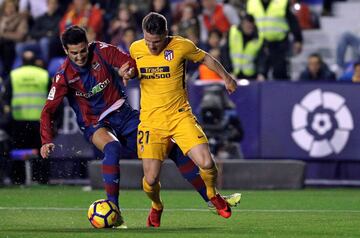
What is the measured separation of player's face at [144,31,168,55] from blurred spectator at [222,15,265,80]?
885 centimetres

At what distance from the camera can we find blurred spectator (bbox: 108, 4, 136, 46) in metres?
22.1

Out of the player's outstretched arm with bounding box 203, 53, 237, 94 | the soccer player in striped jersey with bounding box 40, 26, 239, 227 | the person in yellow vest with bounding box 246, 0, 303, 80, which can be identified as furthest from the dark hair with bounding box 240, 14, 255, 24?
the player's outstretched arm with bounding box 203, 53, 237, 94

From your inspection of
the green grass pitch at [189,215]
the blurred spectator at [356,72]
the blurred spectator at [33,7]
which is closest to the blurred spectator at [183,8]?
the blurred spectator at [33,7]

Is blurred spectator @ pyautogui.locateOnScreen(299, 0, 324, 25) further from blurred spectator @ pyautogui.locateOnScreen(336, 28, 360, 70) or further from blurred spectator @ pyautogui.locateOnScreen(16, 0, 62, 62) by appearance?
blurred spectator @ pyautogui.locateOnScreen(16, 0, 62, 62)

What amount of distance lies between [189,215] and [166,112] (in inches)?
79.8

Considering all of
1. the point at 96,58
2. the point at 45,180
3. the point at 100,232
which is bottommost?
the point at 45,180

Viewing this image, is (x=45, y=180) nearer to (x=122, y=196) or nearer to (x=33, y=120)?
(x=33, y=120)

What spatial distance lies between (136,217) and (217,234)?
7.97ft

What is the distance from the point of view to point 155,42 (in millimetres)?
11602

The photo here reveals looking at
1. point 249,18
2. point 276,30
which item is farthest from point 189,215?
point 276,30

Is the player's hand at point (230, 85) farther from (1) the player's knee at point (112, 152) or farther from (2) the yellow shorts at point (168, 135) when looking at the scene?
(1) the player's knee at point (112, 152)

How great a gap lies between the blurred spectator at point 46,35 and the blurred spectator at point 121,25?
1016 millimetres

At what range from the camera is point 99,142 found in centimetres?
1219

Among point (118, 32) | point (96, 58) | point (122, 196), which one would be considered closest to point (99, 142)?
point (96, 58)
